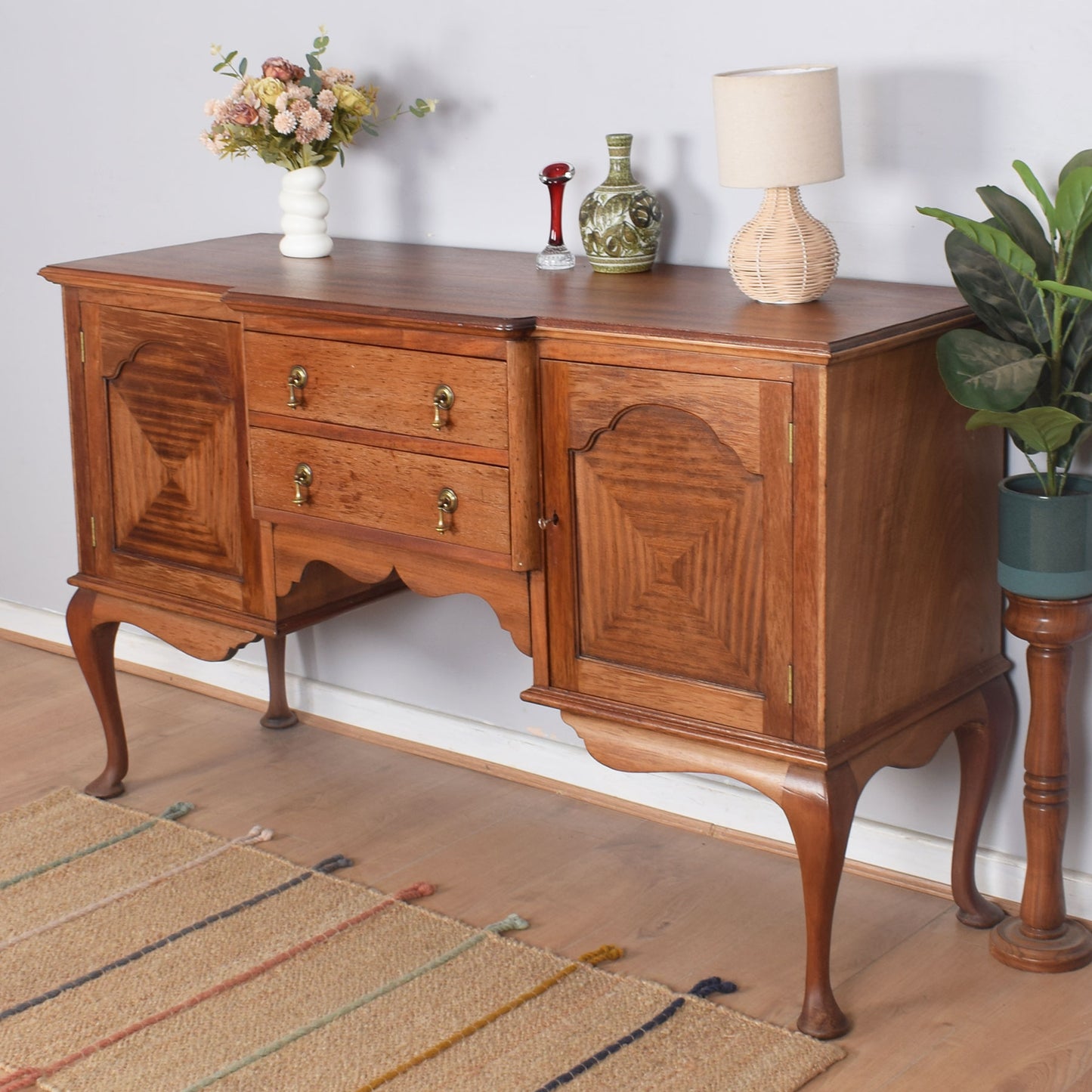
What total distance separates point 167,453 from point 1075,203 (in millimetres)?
1440

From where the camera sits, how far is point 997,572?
81.2 inches

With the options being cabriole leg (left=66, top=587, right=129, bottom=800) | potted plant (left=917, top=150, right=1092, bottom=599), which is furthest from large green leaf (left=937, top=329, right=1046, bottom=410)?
cabriole leg (left=66, top=587, right=129, bottom=800)

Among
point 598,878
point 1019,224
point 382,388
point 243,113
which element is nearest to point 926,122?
point 1019,224

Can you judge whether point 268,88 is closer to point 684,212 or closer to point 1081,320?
point 684,212

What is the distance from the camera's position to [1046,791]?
210 cm

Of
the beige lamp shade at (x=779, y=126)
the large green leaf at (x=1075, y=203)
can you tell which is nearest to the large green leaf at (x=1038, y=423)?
the large green leaf at (x=1075, y=203)

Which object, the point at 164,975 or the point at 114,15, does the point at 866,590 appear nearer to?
the point at 164,975

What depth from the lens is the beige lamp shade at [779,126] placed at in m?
1.93

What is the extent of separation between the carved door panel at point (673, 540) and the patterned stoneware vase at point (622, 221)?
16.2 inches

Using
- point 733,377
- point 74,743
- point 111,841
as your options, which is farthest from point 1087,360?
point 74,743

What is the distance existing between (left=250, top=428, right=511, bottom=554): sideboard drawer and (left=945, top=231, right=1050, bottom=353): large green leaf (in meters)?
0.64

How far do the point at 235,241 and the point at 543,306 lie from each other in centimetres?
101

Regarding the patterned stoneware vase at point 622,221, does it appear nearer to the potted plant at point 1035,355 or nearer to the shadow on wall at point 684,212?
the shadow on wall at point 684,212

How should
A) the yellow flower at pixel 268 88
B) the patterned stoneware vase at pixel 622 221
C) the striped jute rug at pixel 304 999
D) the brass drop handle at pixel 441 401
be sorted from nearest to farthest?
the striped jute rug at pixel 304 999
the brass drop handle at pixel 441 401
the patterned stoneware vase at pixel 622 221
the yellow flower at pixel 268 88
